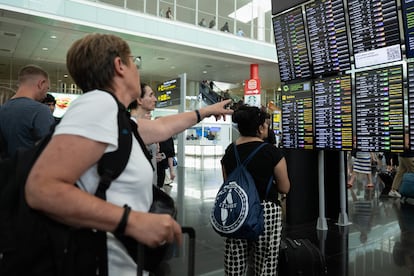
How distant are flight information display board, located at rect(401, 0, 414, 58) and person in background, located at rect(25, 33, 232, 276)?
2720 millimetres

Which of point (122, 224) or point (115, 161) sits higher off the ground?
point (115, 161)

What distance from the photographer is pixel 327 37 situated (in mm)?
3615

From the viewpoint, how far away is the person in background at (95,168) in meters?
0.83

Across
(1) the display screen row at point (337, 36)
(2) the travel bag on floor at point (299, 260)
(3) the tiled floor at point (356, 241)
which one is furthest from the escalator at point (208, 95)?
(2) the travel bag on floor at point (299, 260)

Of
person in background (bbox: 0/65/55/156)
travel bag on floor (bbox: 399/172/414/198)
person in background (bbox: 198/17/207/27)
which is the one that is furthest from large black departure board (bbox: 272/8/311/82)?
person in background (bbox: 198/17/207/27)

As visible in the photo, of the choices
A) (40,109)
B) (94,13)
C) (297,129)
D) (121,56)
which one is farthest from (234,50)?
(121,56)

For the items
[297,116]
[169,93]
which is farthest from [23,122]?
[169,93]

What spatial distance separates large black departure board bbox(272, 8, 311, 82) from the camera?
3941mm

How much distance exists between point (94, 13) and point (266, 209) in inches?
438

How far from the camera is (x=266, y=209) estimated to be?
2264 mm

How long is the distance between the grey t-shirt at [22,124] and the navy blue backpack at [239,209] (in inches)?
57.5

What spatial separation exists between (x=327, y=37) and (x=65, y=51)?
1391 centimetres

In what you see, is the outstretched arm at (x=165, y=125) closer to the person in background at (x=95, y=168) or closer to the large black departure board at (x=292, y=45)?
the person in background at (x=95, y=168)

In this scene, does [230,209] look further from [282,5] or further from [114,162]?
[282,5]
